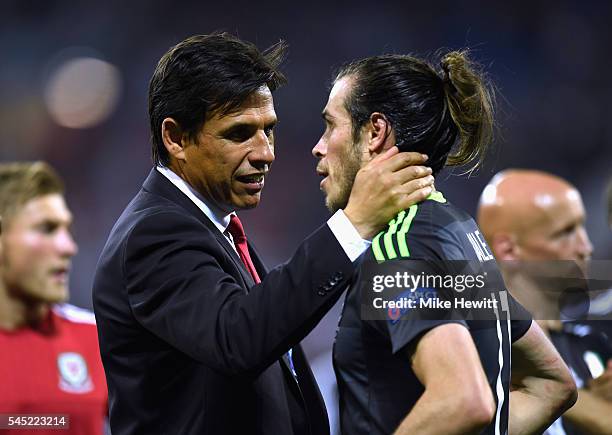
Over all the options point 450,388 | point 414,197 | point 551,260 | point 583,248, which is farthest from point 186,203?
point 583,248

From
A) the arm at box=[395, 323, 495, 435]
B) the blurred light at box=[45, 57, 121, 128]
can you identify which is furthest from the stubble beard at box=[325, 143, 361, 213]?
the blurred light at box=[45, 57, 121, 128]

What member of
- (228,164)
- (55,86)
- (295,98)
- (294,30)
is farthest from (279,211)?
(228,164)

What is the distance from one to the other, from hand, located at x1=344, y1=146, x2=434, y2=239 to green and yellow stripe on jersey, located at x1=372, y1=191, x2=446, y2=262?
2cm

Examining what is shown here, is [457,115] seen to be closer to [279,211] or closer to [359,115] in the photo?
[359,115]

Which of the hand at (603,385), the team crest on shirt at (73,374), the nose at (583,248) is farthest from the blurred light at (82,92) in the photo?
the hand at (603,385)

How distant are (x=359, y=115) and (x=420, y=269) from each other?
56 centimetres

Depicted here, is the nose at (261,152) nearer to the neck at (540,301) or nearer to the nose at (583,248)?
the neck at (540,301)

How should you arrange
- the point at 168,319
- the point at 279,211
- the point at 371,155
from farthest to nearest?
the point at 279,211 < the point at 371,155 < the point at 168,319

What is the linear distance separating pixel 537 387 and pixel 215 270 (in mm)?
1006

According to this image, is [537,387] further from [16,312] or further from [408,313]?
[16,312]

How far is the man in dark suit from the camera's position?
6.73 ft

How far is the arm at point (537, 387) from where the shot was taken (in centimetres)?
250

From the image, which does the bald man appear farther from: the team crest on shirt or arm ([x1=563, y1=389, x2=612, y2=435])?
the team crest on shirt

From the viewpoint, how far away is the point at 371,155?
2344mm
